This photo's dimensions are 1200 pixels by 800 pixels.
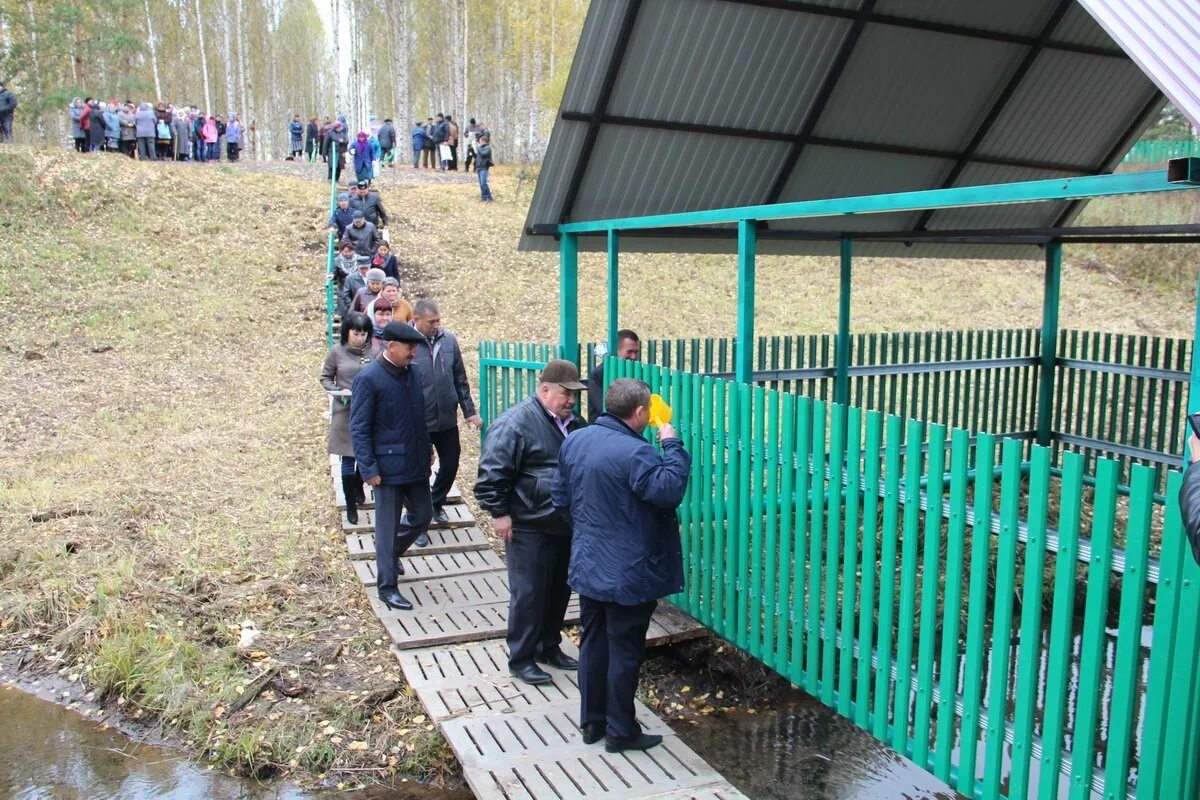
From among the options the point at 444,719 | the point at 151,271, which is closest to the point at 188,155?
the point at 151,271

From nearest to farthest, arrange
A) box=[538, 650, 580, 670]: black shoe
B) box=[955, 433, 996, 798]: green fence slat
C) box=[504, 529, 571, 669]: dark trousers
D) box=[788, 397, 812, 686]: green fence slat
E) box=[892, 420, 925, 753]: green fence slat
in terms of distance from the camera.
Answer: box=[955, 433, 996, 798]: green fence slat → box=[892, 420, 925, 753]: green fence slat → box=[788, 397, 812, 686]: green fence slat → box=[504, 529, 571, 669]: dark trousers → box=[538, 650, 580, 670]: black shoe

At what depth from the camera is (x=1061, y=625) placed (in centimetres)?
342

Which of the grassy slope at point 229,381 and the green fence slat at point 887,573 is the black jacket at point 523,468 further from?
the green fence slat at point 887,573

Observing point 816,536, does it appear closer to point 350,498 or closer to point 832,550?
point 832,550

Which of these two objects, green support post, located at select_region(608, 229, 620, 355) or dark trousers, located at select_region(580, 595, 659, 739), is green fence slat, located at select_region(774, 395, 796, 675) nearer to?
dark trousers, located at select_region(580, 595, 659, 739)

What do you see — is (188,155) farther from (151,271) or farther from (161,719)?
(161,719)

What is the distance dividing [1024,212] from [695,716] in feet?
19.3

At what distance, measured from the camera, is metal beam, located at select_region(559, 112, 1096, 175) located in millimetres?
7004

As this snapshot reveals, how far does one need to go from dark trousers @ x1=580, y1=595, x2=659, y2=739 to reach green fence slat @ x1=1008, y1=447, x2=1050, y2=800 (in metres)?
1.56

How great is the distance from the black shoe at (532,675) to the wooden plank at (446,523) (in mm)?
2652

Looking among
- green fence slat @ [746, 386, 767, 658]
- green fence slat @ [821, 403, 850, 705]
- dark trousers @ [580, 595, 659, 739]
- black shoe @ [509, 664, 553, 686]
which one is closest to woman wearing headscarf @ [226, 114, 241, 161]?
black shoe @ [509, 664, 553, 686]

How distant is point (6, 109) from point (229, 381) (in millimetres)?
12770

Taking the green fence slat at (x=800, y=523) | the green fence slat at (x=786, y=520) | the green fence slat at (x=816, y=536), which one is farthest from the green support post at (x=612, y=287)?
the green fence slat at (x=816, y=536)

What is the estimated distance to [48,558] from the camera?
6973mm
